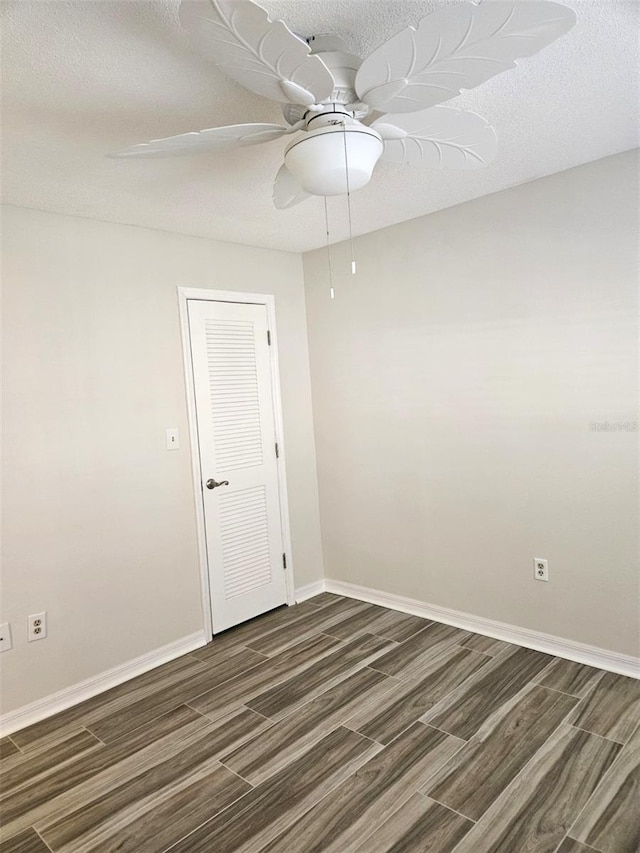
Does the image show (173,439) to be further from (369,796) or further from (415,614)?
(369,796)

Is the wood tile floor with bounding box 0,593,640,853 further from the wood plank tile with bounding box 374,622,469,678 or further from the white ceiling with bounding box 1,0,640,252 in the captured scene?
the white ceiling with bounding box 1,0,640,252

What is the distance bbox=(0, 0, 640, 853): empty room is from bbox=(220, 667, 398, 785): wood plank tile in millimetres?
16

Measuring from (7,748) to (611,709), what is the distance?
8.58 feet

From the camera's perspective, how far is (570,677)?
2.71 m

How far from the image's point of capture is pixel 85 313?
9.64 feet

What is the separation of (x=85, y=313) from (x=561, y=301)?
2397 mm

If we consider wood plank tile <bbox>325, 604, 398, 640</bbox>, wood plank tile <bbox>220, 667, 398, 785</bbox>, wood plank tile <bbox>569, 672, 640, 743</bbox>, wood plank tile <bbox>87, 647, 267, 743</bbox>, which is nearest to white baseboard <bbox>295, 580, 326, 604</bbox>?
wood plank tile <bbox>325, 604, 398, 640</bbox>

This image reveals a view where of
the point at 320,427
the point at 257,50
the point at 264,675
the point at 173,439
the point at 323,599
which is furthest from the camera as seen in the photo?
the point at 320,427

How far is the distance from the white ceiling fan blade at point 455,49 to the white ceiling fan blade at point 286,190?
51 cm

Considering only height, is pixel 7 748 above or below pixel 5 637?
below

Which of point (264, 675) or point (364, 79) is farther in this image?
point (264, 675)

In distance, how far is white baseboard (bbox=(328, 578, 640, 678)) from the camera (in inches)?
108

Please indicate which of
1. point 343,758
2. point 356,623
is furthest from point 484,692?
point 356,623

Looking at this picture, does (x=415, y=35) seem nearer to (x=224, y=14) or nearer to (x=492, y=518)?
(x=224, y=14)
